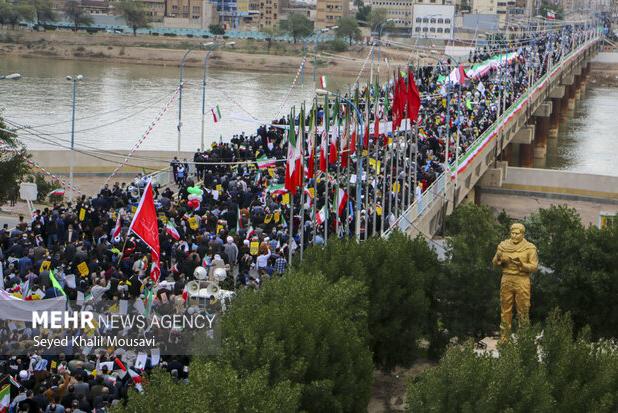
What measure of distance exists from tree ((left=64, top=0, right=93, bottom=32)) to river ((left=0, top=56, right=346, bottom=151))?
929 inches

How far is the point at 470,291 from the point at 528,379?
18.0 feet

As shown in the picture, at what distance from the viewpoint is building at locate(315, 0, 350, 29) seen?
12619 centimetres

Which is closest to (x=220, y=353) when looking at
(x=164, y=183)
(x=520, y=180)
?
(x=164, y=183)

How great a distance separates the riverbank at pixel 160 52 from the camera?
91688mm

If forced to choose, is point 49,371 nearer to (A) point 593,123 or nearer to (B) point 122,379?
(B) point 122,379

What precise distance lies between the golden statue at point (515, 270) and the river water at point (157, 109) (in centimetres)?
2034

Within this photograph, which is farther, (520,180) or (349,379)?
(520,180)

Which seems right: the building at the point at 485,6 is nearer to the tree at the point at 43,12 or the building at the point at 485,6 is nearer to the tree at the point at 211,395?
the tree at the point at 43,12

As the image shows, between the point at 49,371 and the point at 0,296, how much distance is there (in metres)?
1.75

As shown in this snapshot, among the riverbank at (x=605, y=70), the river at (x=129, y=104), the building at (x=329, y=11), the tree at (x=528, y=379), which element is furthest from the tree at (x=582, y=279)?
the building at (x=329, y=11)

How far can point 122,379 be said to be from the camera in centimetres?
1241

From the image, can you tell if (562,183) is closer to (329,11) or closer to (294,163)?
(294,163)

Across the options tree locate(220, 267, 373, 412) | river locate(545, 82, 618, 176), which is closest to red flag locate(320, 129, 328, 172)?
tree locate(220, 267, 373, 412)

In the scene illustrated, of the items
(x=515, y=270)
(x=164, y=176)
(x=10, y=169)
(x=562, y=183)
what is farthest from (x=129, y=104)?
(x=515, y=270)
